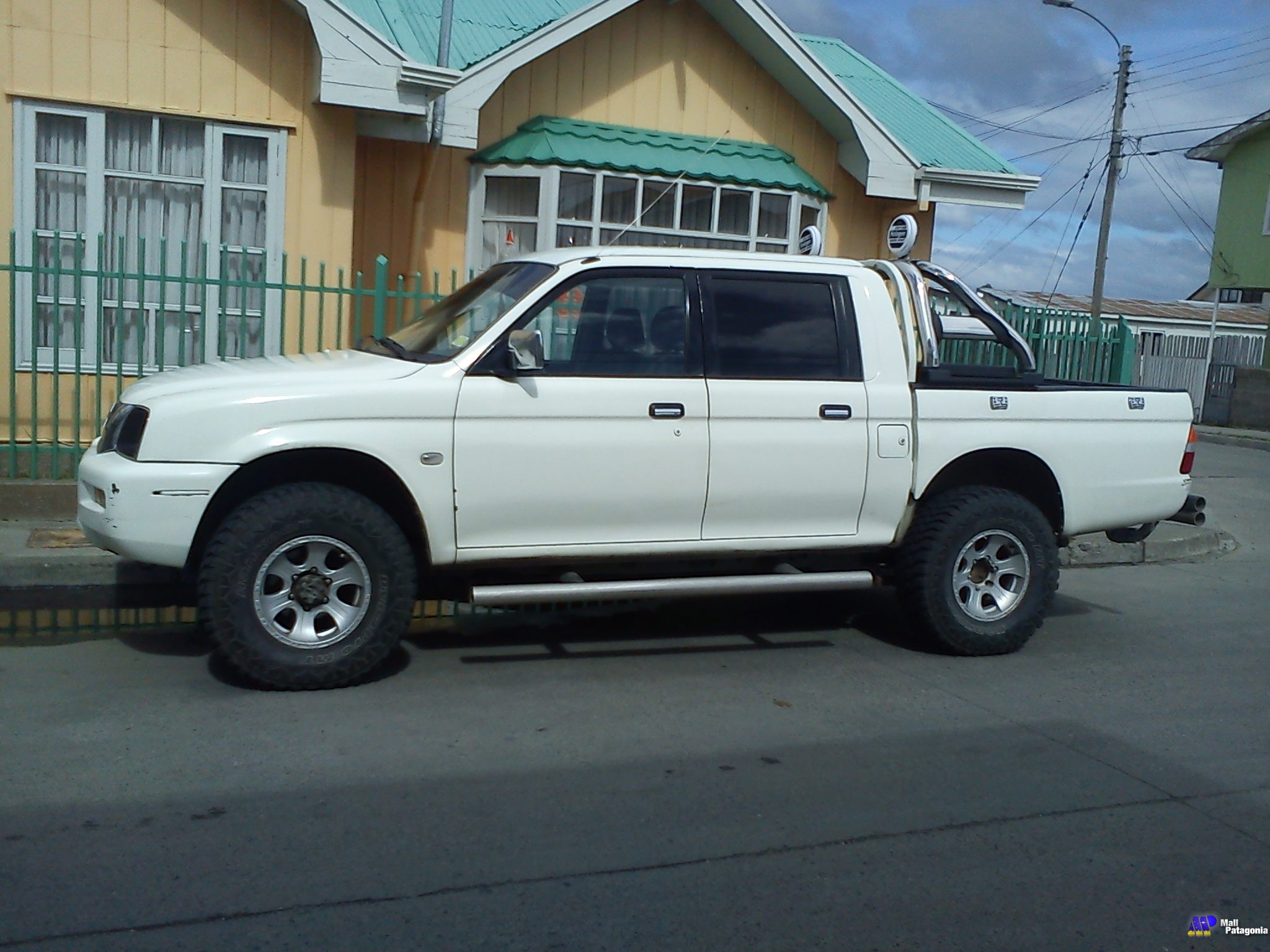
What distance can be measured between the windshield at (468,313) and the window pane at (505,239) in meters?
5.25

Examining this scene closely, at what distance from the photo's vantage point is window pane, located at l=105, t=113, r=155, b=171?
32.2 feet

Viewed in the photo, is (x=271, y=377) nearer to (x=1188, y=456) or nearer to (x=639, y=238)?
(x=1188, y=456)

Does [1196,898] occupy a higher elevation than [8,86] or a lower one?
lower

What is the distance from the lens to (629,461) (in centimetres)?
587

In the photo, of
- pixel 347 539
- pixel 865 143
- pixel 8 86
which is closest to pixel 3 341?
Answer: pixel 8 86

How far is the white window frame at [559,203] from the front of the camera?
1145cm

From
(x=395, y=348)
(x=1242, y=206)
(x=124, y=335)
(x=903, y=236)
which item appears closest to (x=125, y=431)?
(x=395, y=348)

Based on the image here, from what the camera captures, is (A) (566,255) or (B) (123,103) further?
(B) (123,103)

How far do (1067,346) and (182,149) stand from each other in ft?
27.1

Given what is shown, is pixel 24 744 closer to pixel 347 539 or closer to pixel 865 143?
pixel 347 539

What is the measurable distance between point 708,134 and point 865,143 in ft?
5.04

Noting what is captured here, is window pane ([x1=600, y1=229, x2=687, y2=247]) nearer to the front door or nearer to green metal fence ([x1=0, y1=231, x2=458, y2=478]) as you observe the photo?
green metal fence ([x1=0, y1=231, x2=458, y2=478])

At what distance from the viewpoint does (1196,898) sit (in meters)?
3.88

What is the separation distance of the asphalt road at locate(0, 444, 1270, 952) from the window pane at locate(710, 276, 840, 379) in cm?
151
